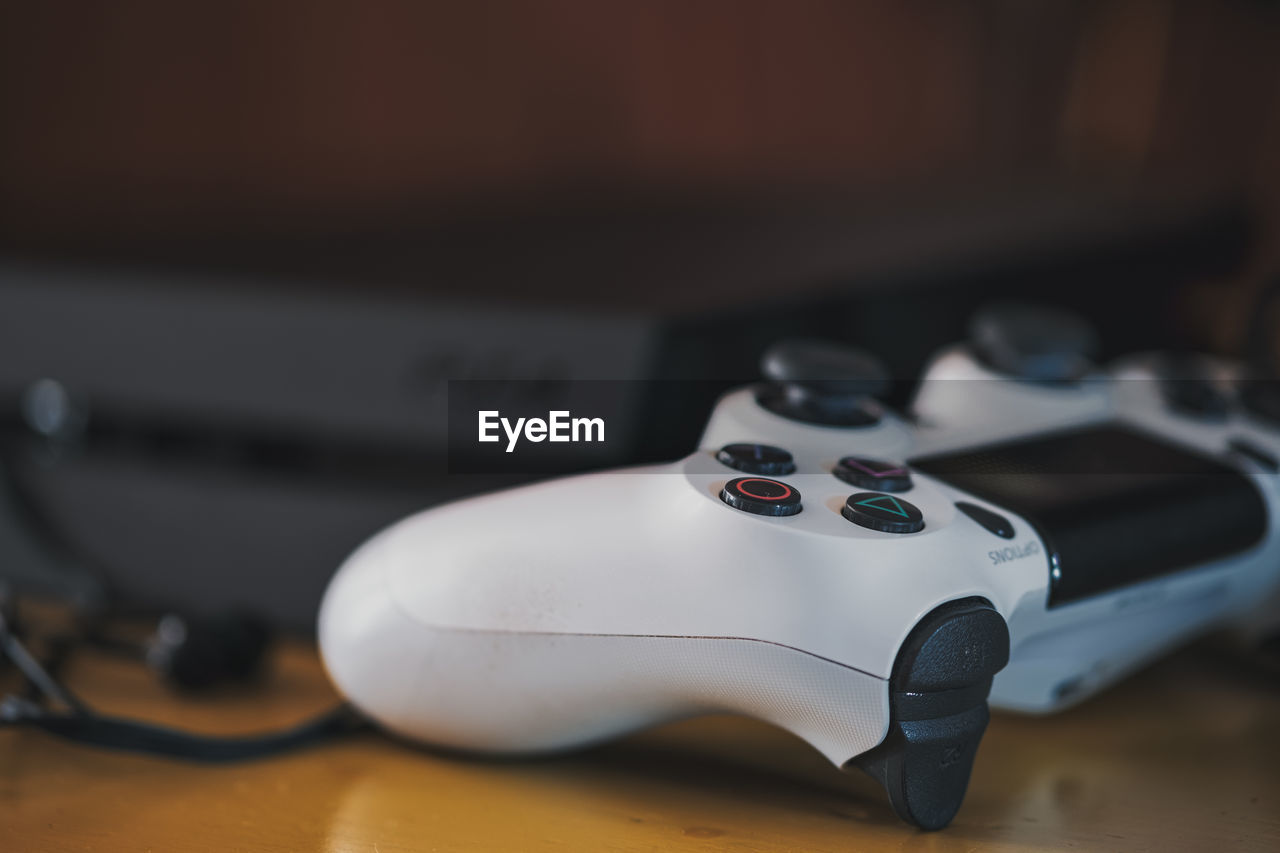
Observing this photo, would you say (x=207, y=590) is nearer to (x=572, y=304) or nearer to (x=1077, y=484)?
(x=572, y=304)

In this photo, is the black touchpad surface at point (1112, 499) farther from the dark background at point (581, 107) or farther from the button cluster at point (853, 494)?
the dark background at point (581, 107)

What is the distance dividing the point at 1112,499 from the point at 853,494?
0.11 meters

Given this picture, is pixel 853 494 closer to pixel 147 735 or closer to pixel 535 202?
pixel 147 735

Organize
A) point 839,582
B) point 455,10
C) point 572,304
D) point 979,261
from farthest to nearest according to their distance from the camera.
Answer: point 455,10 < point 979,261 < point 572,304 < point 839,582

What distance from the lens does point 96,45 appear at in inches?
25.1

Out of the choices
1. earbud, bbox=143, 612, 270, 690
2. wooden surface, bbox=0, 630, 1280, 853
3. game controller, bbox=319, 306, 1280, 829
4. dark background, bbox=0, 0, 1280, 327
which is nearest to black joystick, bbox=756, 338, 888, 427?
game controller, bbox=319, 306, 1280, 829

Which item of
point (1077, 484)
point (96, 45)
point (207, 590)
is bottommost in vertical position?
point (207, 590)

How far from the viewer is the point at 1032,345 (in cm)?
48

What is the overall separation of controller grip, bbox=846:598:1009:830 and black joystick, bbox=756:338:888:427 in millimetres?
96

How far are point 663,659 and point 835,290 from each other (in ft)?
0.87

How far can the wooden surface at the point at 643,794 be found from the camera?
345 mm

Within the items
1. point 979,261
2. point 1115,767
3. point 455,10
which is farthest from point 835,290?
point 455,10

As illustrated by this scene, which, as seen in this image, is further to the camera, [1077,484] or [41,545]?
[41,545]

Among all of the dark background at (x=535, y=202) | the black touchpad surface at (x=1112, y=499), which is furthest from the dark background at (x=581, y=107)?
the black touchpad surface at (x=1112, y=499)
